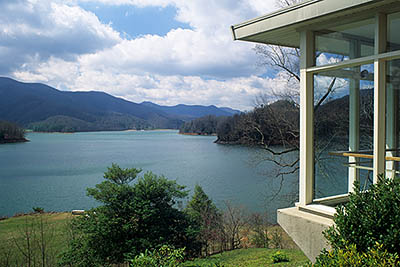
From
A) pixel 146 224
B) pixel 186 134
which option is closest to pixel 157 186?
pixel 146 224

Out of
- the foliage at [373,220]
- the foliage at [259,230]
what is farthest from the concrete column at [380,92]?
the foliage at [259,230]

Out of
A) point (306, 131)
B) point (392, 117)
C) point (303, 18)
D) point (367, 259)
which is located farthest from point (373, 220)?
point (303, 18)

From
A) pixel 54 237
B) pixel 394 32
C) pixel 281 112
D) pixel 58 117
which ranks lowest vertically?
pixel 54 237

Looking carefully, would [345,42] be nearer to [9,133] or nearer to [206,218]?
[206,218]

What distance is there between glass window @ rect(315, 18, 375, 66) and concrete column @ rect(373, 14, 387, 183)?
0.22 feet

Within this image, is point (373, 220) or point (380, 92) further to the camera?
point (380, 92)

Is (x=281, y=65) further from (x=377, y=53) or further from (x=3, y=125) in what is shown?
(x=3, y=125)

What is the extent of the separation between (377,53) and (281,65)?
9728 mm

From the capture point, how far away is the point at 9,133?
54.5 m

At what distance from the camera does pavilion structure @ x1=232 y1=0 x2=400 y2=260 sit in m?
2.83

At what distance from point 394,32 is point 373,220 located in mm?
1658

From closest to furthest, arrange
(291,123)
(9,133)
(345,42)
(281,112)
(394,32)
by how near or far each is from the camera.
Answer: (394,32)
(345,42)
(291,123)
(281,112)
(9,133)

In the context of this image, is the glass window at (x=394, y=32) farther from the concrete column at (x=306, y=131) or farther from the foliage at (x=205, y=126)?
the foliage at (x=205, y=126)

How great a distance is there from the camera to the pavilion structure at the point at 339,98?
111 inches
